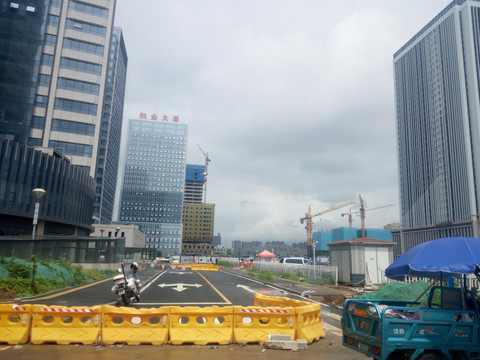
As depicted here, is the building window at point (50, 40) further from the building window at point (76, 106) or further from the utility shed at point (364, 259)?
the utility shed at point (364, 259)

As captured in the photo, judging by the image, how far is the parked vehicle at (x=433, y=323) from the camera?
6086 mm

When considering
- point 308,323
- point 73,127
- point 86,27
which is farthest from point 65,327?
point 86,27

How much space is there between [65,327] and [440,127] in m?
123

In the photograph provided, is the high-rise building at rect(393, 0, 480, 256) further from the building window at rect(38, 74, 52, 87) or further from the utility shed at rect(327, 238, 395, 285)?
the building window at rect(38, 74, 52, 87)

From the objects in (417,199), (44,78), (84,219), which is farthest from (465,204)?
(44,78)

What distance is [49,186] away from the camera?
42.4m

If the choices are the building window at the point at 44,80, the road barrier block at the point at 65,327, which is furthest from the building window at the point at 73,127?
the road barrier block at the point at 65,327

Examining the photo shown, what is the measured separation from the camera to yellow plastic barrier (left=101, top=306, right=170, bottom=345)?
8.52 m

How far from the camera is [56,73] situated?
64.8 meters

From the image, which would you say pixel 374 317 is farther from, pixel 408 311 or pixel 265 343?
pixel 265 343

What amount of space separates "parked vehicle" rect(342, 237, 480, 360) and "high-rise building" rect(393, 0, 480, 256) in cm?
9825

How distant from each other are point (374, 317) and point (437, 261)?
1.47 meters

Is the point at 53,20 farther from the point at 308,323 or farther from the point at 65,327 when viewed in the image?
the point at 308,323

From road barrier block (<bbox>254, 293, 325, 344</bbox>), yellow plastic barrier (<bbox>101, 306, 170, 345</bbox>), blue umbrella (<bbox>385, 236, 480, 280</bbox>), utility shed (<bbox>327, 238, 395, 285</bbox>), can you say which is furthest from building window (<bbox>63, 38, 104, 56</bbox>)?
blue umbrella (<bbox>385, 236, 480, 280</bbox>)
